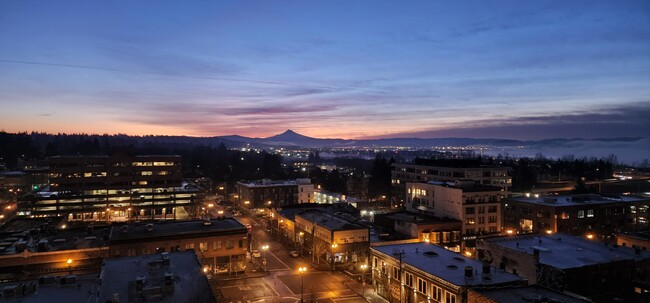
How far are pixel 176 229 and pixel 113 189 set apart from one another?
4470 centimetres

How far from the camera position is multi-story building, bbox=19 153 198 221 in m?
76.6

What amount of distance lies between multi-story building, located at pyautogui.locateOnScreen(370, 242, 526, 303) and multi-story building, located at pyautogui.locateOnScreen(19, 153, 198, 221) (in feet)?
175

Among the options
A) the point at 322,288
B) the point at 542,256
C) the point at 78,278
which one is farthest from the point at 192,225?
the point at 542,256

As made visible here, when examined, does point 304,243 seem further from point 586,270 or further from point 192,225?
point 586,270

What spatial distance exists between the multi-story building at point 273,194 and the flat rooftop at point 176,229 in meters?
33.5

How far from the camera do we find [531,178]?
101 metres

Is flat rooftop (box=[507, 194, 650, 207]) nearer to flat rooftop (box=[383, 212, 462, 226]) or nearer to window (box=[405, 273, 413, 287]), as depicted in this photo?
flat rooftop (box=[383, 212, 462, 226])

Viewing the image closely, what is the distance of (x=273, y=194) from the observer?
271ft

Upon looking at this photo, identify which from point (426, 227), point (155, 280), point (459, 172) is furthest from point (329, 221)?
point (459, 172)

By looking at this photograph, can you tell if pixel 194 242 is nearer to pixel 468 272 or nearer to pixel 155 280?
pixel 155 280

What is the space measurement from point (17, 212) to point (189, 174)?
59.5 meters

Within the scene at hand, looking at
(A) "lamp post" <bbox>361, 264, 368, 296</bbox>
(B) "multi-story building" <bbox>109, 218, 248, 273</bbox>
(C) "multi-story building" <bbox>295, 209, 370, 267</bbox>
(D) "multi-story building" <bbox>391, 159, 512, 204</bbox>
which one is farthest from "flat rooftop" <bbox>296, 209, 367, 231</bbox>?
(D) "multi-story building" <bbox>391, 159, 512, 204</bbox>

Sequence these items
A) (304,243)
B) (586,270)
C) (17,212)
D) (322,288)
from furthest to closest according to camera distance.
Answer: (17,212) < (304,243) < (322,288) < (586,270)

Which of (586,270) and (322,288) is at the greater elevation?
(586,270)
